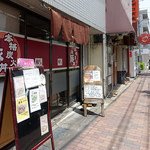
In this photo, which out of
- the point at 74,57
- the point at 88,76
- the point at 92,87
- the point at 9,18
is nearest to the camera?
the point at 9,18

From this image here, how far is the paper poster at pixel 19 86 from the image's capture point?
7.71 ft

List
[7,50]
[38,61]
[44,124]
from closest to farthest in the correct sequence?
[44,124] → [7,50] → [38,61]

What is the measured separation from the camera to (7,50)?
3268 millimetres

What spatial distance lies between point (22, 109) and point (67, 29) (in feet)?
8.51

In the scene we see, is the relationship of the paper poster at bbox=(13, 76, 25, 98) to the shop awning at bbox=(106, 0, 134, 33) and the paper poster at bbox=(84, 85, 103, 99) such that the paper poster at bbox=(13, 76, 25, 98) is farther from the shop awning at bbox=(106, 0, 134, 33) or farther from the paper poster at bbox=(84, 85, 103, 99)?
the shop awning at bbox=(106, 0, 134, 33)

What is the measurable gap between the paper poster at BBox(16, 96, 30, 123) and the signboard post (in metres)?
2.98

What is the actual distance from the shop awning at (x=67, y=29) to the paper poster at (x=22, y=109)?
1791mm

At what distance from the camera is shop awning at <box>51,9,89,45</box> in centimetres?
357

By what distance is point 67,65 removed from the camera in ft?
19.5

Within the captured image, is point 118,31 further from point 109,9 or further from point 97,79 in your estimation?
point 97,79

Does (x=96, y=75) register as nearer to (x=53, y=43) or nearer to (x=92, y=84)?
(x=92, y=84)

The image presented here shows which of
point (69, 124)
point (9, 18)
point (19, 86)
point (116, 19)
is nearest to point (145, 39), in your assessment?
point (116, 19)

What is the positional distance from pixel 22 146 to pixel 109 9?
7538 millimetres

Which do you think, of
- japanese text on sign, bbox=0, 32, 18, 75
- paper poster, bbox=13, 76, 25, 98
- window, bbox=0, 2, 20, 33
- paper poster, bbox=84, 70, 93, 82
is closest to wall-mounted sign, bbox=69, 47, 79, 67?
paper poster, bbox=84, 70, 93, 82
